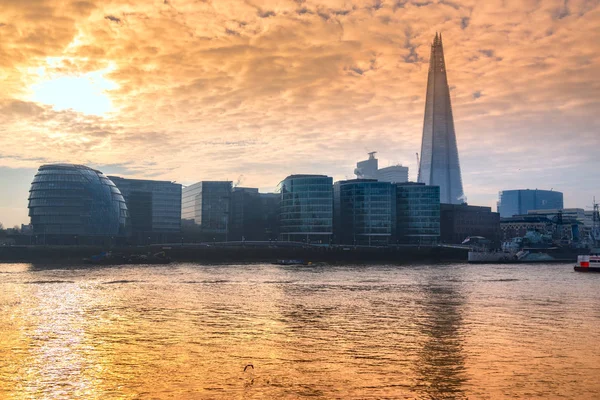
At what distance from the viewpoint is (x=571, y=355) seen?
4444cm

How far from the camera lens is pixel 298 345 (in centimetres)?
4819

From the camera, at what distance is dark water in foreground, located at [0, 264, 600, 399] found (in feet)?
116

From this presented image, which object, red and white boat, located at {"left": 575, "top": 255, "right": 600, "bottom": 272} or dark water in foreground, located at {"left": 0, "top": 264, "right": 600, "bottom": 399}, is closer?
dark water in foreground, located at {"left": 0, "top": 264, "right": 600, "bottom": 399}

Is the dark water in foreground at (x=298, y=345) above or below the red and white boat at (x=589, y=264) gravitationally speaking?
below

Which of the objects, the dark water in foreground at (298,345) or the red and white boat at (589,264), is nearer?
the dark water in foreground at (298,345)

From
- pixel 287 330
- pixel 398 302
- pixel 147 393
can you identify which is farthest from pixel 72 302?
pixel 147 393

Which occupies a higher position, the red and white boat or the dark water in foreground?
the red and white boat

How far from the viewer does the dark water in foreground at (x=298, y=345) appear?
35.4m

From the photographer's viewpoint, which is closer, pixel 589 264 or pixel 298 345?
pixel 298 345

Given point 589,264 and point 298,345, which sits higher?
point 589,264

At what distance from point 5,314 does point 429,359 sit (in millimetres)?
51880

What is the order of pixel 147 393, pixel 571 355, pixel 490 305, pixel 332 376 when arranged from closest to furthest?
1. pixel 147 393
2. pixel 332 376
3. pixel 571 355
4. pixel 490 305

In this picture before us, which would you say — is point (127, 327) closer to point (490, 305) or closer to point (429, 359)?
point (429, 359)

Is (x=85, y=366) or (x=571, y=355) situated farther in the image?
(x=571, y=355)
